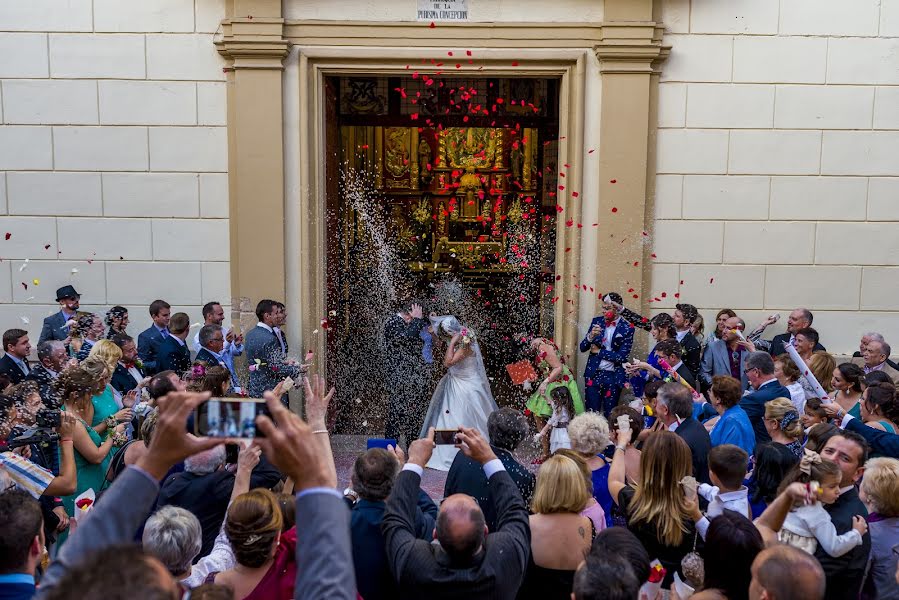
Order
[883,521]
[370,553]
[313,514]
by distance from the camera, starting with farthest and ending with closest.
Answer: [883,521] < [370,553] < [313,514]

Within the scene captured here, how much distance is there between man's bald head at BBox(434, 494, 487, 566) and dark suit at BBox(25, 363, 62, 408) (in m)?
3.57

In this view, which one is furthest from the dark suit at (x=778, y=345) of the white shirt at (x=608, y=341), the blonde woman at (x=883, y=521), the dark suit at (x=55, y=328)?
the dark suit at (x=55, y=328)

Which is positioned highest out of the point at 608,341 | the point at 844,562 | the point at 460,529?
the point at 460,529

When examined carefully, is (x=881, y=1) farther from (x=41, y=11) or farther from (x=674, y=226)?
(x=41, y=11)

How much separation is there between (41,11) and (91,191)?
1957 millimetres

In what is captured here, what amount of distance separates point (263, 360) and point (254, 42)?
11.1 ft

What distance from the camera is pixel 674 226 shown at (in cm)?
850

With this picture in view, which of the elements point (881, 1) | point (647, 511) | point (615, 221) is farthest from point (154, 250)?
point (881, 1)

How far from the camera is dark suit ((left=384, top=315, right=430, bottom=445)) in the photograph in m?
7.85

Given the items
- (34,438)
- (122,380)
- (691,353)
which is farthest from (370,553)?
(691,353)

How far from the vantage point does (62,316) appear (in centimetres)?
792

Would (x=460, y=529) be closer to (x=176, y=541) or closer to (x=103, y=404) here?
(x=176, y=541)

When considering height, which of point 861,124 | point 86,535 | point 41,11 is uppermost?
point 41,11

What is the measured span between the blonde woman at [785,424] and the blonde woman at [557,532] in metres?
1.63
